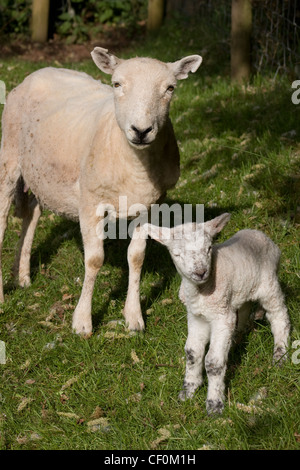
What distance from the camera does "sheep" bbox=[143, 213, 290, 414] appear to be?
A: 150 inches

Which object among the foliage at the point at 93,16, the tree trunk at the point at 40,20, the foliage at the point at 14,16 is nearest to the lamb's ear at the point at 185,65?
the tree trunk at the point at 40,20

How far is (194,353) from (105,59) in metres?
2.06

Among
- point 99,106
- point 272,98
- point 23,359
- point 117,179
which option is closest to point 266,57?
point 272,98

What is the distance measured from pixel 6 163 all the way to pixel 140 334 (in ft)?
6.26

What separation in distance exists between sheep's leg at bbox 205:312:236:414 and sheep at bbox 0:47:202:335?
1.14 meters

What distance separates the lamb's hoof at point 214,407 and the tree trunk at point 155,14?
9.53 m

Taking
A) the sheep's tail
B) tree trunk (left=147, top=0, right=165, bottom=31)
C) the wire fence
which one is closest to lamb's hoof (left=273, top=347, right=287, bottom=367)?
the sheep's tail

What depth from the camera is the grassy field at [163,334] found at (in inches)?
151

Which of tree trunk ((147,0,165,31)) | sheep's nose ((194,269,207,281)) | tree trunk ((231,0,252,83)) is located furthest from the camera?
tree trunk ((147,0,165,31))

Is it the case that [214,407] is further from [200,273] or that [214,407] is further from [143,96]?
[143,96]

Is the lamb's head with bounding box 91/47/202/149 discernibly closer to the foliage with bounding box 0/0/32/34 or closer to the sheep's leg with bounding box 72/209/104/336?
the sheep's leg with bounding box 72/209/104/336

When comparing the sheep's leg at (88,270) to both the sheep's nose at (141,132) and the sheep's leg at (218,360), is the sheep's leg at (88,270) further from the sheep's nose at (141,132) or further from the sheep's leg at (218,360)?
the sheep's leg at (218,360)

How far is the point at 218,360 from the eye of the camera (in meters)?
3.84

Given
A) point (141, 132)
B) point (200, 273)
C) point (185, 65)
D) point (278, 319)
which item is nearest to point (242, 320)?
point (278, 319)
